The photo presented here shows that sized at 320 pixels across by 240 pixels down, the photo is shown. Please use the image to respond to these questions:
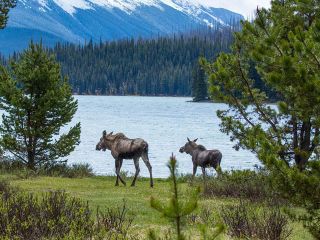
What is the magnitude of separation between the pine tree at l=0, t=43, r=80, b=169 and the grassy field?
96.3 inches

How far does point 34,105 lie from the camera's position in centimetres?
2736

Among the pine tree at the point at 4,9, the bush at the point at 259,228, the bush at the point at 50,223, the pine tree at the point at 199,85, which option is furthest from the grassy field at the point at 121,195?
the pine tree at the point at 199,85

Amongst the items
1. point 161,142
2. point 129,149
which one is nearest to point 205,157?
point 129,149

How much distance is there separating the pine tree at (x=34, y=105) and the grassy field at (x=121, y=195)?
8.03 ft

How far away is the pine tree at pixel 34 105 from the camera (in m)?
26.8

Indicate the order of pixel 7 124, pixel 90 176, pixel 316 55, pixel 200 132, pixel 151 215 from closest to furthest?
→ pixel 316 55, pixel 151 215, pixel 7 124, pixel 90 176, pixel 200 132

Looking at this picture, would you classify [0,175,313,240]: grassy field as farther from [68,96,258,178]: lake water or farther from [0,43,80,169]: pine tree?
[68,96,258,178]: lake water

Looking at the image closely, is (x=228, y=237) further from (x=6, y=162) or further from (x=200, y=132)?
(x=200, y=132)

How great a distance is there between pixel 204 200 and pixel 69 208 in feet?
25.2

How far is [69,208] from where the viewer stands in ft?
40.1

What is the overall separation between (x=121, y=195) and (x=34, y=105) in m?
8.73

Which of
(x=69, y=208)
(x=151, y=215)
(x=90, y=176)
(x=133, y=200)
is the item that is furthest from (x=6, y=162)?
(x=69, y=208)

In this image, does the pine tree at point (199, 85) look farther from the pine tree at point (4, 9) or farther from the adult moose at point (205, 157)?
the pine tree at point (4, 9)

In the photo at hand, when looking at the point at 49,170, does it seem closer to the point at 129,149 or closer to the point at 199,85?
the point at 129,149
